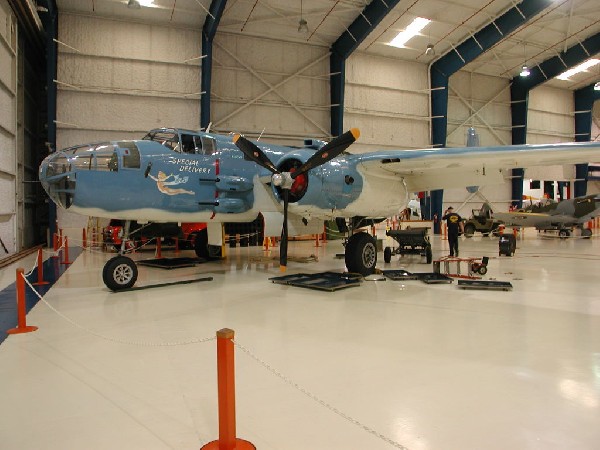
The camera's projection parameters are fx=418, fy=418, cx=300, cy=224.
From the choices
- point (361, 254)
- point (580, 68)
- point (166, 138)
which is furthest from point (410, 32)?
point (166, 138)

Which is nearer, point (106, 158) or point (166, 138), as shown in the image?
point (106, 158)

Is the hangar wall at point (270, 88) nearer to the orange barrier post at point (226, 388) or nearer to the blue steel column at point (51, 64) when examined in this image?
the blue steel column at point (51, 64)

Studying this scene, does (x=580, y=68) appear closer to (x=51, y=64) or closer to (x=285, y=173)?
(x=285, y=173)

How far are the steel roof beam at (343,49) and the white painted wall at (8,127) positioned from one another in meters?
14.2

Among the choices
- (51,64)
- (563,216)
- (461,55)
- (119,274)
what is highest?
(461,55)

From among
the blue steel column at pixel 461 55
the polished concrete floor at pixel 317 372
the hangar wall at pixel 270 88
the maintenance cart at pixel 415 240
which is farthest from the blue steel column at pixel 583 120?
the polished concrete floor at pixel 317 372

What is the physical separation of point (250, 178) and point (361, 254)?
3.09 metres

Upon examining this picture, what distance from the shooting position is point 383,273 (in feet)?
31.4

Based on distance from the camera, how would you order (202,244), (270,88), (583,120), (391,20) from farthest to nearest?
(583,120)
(270,88)
(391,20)
(202,244)

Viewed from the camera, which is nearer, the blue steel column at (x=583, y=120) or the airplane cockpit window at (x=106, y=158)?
the airplane cockpit window at (x=106, y=158)

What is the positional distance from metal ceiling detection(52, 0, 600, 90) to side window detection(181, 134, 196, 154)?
11.4 metres

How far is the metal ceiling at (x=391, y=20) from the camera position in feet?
60.0

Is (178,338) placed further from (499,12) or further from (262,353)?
(499,12)

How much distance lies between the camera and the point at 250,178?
9.59 metres
